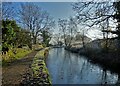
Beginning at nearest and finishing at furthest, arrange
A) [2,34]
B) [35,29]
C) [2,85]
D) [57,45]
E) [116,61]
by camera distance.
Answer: [2,85] < [116,61] < [2,34] < [35,29] < [57,45]

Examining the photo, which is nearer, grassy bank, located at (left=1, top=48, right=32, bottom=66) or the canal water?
the canal water

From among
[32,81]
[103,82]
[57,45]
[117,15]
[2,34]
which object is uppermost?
[117,15]

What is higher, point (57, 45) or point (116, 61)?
point (116, 61)

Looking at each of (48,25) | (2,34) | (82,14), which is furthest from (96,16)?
(48,25)

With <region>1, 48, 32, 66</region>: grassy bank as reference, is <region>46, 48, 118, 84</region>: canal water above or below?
below

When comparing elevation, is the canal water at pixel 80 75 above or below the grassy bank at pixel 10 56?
below

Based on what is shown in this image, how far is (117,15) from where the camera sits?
10.7 m

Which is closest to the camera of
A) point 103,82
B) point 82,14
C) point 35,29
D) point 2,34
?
point 82,14

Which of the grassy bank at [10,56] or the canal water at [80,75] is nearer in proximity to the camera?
the canal water at [80,75]

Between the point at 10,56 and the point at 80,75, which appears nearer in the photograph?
the point at 80,75

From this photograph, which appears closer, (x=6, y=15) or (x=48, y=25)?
(x=6, y=15)

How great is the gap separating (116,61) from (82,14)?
35.7ft

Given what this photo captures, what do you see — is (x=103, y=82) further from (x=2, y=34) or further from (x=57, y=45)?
(x=57, y=45)

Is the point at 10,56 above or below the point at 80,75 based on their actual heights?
above
